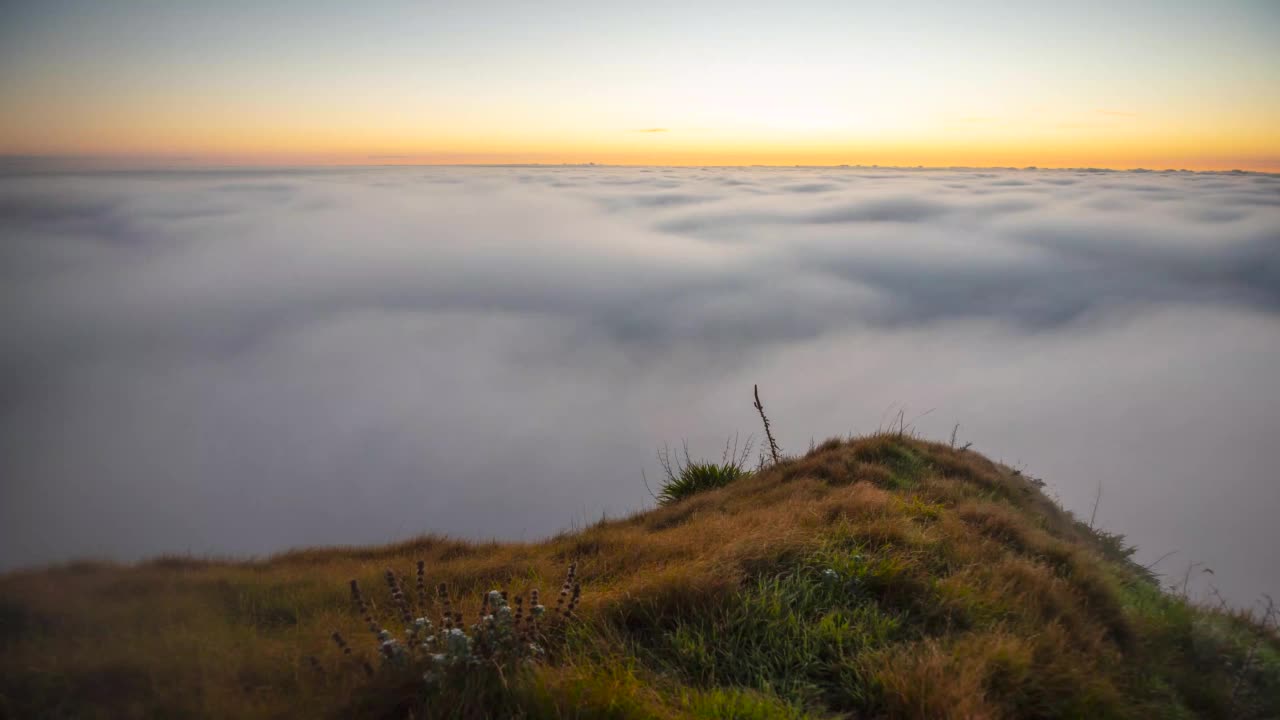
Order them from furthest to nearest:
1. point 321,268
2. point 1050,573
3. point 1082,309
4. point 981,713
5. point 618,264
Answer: point 618,264
point 1082,309
point 321,268
point 1050,573
point 981,713

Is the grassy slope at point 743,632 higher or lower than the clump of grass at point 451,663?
lower

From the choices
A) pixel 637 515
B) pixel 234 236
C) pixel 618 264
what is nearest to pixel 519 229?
pixel 618 264

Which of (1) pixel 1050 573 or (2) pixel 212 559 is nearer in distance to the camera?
(1) pixel 1050 573

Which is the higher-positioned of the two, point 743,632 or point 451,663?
point 451,663

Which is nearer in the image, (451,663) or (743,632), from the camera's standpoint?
(451,663)

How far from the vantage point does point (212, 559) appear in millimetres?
5625

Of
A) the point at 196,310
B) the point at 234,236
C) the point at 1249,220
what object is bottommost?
the point at 196,310

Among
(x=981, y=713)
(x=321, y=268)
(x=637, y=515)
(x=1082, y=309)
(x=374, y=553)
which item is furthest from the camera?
(x=1082, y=309)

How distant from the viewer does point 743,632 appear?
338 centimetres

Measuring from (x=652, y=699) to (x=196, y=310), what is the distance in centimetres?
8215

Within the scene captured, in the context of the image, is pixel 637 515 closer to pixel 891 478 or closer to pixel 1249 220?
pixel 891 478

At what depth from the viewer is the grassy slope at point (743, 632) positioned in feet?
8.29

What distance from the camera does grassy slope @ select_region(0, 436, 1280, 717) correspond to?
2527mm

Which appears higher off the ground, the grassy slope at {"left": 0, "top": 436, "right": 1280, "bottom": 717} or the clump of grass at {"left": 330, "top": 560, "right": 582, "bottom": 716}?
the clump of grass at {"left": 330, "top": 560, "right": 582, "bottom": 716}
